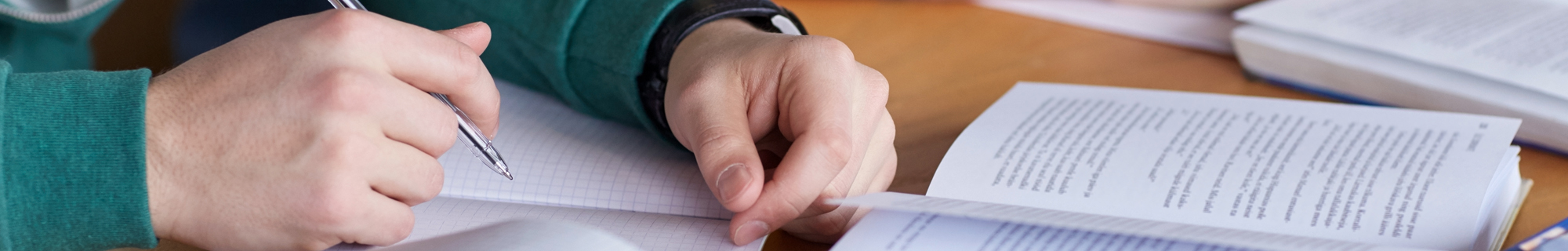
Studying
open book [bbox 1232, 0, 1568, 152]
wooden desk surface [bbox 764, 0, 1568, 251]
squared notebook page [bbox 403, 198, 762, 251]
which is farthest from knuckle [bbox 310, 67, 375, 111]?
open book [bbox 1232, 0, 1568, 152]

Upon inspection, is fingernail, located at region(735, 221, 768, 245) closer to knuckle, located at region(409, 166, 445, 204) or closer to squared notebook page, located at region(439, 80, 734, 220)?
squared notebook page, located at region(439, 80, 734, 220)

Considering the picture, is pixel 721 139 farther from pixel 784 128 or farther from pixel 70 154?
pixel 70 154

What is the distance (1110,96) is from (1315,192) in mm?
223

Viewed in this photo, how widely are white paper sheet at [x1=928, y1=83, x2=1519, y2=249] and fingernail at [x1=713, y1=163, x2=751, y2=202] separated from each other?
135 millimetres

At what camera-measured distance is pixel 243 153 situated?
422 millimetres

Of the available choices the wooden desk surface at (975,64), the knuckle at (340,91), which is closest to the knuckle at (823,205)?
the wooden desk surface at (975,64)

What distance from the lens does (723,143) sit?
48 cm

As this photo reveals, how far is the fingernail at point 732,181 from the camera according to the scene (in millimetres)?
460

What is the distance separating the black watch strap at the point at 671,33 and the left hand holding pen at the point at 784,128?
0.14ft

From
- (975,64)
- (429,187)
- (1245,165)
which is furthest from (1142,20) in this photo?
(429,187)

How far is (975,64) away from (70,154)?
716 mm

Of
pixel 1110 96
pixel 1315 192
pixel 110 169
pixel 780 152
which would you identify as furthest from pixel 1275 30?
pixel 110 169

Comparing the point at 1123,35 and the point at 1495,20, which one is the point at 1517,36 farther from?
the point at 1123,35

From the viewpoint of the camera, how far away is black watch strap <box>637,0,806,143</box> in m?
0.63
